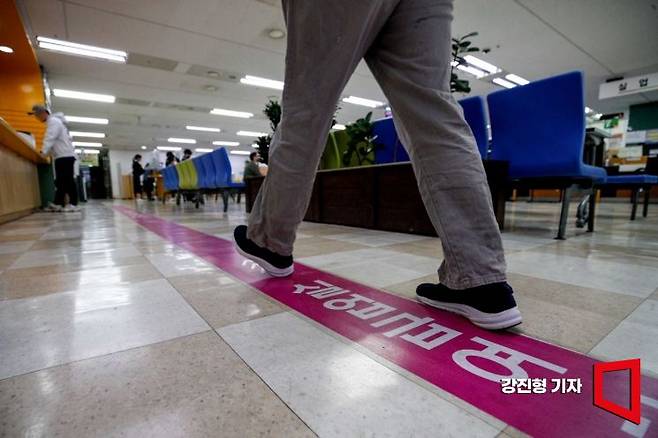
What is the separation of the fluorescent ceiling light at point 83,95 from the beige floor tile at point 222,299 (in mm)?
9370

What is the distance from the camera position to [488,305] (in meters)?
0.72

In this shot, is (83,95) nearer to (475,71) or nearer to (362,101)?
(362,101)

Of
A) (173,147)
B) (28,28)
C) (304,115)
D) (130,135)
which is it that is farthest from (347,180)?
(173,147)

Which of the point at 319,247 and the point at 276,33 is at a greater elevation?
the point at 276,33

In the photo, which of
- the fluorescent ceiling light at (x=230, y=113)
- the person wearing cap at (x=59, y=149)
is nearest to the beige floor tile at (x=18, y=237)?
the person wearing cap at (x=59, y=149)

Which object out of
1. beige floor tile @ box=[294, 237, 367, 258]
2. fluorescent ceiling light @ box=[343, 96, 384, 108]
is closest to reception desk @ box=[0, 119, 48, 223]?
beige floor tile @ box=[294, 237, 367, 258]

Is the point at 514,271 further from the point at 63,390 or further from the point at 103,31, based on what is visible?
the point at 103,31

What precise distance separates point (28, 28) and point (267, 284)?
6.40 m

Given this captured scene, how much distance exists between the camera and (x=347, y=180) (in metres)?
2.99

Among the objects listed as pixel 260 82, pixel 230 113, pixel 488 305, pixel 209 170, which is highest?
pixel 260 82

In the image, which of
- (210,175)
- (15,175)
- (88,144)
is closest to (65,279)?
(15,175)

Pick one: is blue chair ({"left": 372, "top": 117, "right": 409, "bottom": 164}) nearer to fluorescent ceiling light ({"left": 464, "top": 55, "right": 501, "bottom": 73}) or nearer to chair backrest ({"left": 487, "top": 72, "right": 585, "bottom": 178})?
chair backrest ({"left": 487, "top": 72, "right": 585, "bottom": 178})

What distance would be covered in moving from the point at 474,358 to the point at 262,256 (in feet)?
2.31

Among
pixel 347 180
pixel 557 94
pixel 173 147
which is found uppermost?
pixel 173 147
